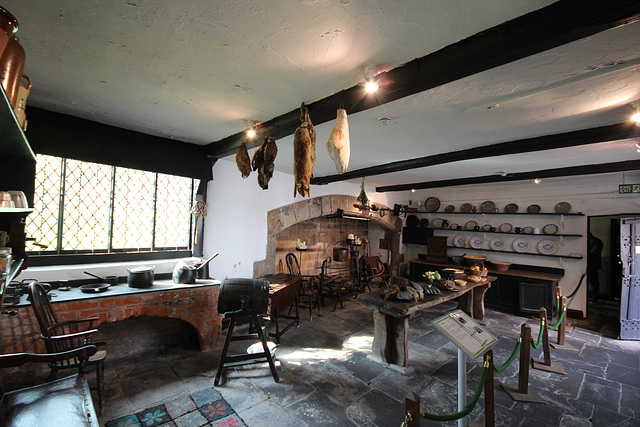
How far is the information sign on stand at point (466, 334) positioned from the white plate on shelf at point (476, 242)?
5553 mm

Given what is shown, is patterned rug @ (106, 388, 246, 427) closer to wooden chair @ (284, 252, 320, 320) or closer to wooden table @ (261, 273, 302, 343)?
wooden table @ (261, 273, 302, 343)

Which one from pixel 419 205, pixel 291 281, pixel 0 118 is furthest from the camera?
pixel 419 205

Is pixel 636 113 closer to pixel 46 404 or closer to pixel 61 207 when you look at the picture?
pixel 46 404

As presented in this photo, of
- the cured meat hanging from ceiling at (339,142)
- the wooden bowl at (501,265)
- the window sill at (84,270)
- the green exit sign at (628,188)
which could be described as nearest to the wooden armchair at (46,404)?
the window sill at (84,270)

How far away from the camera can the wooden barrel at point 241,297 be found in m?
2.80

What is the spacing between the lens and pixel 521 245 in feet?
20.3

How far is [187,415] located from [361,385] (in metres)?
1.61

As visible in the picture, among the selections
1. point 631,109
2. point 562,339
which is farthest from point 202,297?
point 562,339

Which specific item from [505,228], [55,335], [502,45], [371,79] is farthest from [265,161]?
[505,228]

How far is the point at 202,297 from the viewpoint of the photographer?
131 inches

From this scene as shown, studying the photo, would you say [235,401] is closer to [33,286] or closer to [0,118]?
[33,286]

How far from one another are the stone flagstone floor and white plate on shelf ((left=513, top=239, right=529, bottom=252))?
2398 millimetres

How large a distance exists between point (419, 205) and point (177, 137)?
6.57 metres

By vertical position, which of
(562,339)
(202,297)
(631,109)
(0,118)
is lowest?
(562,339)
